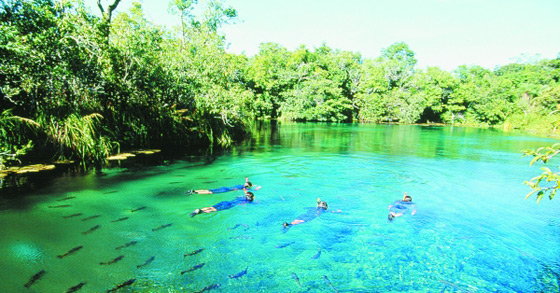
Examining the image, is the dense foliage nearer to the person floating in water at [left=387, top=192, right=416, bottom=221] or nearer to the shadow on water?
the shadow on water

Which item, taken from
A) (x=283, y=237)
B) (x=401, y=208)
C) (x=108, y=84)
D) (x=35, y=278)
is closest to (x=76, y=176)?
(x=108, y=84)

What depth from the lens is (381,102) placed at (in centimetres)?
5766

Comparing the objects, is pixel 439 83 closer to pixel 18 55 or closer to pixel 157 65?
pixel 157 65

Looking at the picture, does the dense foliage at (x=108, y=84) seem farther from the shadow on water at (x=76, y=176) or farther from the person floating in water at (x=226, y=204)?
the person floating in water at (x=226, y=204)

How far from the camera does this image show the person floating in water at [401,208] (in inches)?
314

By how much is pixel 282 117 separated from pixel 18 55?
45.2 metres

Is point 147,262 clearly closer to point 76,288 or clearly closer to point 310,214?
point 76,288

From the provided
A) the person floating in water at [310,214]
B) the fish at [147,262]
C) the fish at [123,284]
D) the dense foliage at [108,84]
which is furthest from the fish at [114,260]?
the dense foliage at [108,84]

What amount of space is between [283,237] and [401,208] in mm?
3917

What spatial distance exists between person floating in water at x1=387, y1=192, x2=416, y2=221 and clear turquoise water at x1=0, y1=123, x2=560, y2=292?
207 mm

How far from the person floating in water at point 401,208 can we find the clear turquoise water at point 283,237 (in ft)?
0.68

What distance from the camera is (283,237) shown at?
265 inches

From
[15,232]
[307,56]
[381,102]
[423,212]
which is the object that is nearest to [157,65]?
[15,232]

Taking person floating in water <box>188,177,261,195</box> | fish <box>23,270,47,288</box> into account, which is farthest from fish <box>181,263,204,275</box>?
person floating in water <box>188,177,261,195</box>
